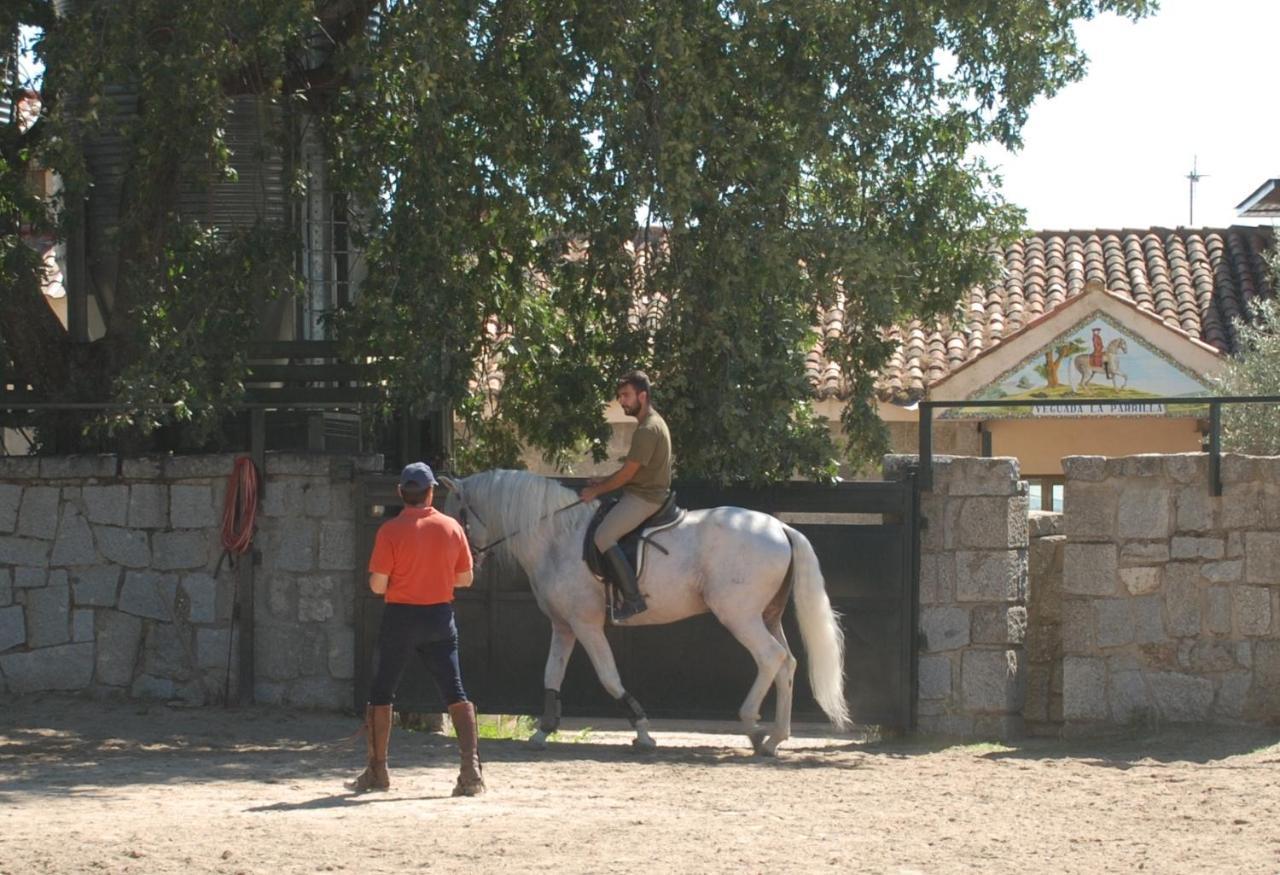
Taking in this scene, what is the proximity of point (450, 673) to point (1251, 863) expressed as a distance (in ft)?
12.4

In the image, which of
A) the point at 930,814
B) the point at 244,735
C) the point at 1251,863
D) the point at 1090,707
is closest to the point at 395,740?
the point at 244,735

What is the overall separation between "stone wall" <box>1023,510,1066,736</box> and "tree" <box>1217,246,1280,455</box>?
6.31 meters

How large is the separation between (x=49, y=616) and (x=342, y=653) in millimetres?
2207

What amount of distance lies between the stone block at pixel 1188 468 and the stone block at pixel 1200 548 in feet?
1.22

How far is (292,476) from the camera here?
11.5 metres

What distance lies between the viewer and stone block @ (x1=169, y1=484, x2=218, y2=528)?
1159cm

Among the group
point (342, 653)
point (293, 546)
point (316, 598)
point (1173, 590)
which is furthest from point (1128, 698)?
point (293, 546)

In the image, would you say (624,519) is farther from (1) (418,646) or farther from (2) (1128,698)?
(2) (1128,698)

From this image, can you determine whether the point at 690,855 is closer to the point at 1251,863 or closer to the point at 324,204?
the point at 1251,863

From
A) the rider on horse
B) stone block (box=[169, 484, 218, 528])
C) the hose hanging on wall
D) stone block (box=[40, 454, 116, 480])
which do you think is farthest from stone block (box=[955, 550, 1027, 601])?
stone block (box=[40, 454, 116, 480])

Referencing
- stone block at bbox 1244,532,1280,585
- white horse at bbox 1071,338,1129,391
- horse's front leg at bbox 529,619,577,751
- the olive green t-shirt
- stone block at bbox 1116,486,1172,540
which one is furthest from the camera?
white horse at bbox 1071,338,1129,391

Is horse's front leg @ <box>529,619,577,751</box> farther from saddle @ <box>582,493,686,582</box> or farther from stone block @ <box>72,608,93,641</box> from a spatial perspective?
stone block @ <box>72,608,93,641</box>

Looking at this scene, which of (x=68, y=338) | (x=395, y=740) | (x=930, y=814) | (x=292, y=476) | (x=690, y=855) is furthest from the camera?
(x=68, y=338)

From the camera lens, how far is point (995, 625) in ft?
35.2
